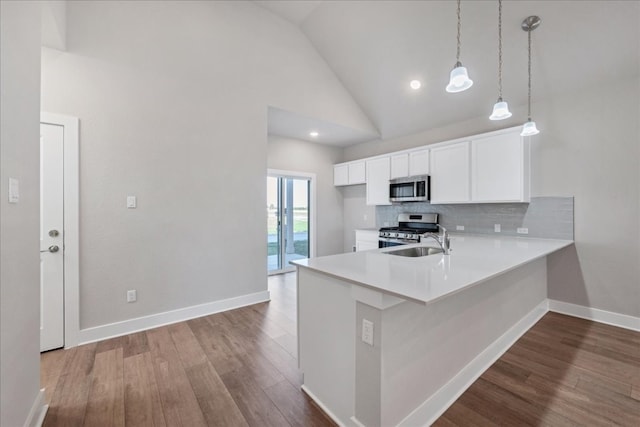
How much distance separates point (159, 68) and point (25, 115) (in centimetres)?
188

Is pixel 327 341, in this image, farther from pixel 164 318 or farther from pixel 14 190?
pixel 164 318

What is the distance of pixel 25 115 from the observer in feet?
4.76

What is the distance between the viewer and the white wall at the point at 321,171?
521 centimetres

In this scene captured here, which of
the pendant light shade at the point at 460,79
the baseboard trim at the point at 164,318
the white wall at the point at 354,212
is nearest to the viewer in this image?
the pendant light shade at the point at 460,79

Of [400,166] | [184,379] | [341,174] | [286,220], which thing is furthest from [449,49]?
[184,379]

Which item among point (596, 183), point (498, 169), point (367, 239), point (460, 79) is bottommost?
point (367, 239)

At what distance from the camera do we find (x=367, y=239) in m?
A: 5.03

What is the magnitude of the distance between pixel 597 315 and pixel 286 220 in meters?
4.73

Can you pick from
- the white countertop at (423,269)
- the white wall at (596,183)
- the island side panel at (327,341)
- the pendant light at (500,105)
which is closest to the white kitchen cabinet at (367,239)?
the white wall at (596,183)

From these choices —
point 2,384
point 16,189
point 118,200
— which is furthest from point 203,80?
point 2,384

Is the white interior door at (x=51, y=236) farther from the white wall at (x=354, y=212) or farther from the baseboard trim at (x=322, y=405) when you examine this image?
the white wall at (x=354, y=212)

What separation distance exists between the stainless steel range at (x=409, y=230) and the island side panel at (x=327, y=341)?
9.16 ft

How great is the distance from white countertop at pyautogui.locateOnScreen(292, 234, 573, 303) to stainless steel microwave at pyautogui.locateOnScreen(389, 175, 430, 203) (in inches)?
81.0

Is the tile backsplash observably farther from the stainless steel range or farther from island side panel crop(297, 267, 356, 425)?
island side panel crop(297, 267, 356, 425)
